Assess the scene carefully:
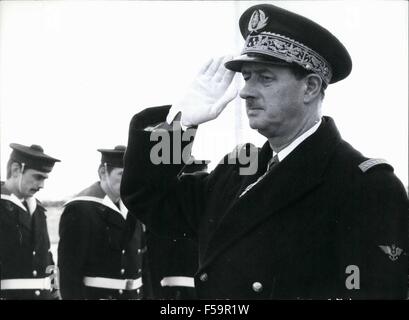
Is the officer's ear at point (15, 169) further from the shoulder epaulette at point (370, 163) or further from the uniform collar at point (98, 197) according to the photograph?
the shoulder epaulette at point (370, 163)

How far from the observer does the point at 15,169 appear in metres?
4.30

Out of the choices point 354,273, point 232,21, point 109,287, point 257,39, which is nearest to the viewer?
point 354,273

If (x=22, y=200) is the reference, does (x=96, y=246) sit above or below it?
below

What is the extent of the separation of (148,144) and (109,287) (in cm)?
227

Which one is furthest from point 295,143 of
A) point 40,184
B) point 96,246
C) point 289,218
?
point 40,184

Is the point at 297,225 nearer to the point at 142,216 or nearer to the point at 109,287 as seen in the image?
the point at 142,216

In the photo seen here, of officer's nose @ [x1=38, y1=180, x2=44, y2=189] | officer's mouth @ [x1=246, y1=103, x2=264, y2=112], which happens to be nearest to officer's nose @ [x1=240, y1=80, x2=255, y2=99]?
officer's mouth @ [x1=246, y1=103, x2=264, y2=112]

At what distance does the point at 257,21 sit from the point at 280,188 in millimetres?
574

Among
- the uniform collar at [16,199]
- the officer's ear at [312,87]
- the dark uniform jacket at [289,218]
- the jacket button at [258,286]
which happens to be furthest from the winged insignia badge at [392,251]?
the uniform collar at [16,199]

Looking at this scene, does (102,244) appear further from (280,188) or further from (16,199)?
(280,188)

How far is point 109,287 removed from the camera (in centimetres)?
421

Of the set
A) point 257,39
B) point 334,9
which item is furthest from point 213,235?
point 334,9

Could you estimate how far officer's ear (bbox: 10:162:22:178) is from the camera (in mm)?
4266

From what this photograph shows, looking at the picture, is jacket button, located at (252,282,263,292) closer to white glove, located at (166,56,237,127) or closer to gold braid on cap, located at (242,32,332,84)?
white glove, located at (166,56,237,127)
